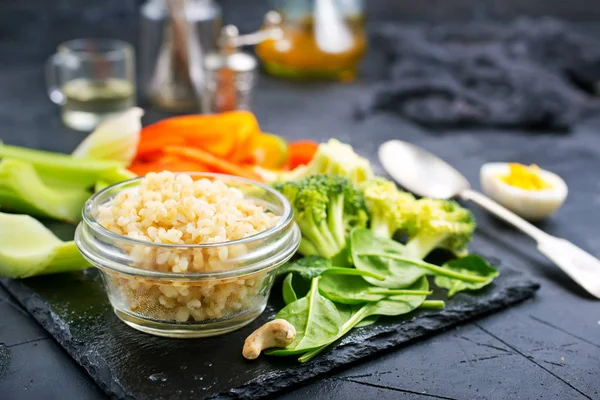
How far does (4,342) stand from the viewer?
5.91 ft

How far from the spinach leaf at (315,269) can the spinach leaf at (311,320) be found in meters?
0.09

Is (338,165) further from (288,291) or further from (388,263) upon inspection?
(288,291)

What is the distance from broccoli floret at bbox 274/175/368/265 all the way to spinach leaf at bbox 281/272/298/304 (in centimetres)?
17

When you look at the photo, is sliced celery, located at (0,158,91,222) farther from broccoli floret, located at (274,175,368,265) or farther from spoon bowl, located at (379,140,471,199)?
spoon bowl, located at (379,140,471,199)

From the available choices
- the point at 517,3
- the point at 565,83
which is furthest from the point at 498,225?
the point at 517,3

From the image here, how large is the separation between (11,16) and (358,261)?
281cm

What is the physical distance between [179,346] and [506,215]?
118cm

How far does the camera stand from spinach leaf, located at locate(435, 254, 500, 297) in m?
2.07

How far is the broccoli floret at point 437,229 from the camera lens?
218 centimetres

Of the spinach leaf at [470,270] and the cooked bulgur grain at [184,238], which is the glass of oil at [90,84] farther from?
the spinach leaf at [470,270]

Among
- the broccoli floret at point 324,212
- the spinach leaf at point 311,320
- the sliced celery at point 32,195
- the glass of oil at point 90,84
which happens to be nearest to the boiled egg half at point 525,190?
the broccoli floret at point 324,212

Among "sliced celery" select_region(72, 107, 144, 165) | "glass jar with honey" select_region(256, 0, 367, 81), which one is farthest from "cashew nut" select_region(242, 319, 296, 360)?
"glass jar with honey" select_region(256, 0, 367, 81)

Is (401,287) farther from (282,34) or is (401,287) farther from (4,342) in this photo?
(282,34)

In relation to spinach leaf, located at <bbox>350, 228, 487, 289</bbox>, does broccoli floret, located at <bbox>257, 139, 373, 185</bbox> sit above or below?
above
